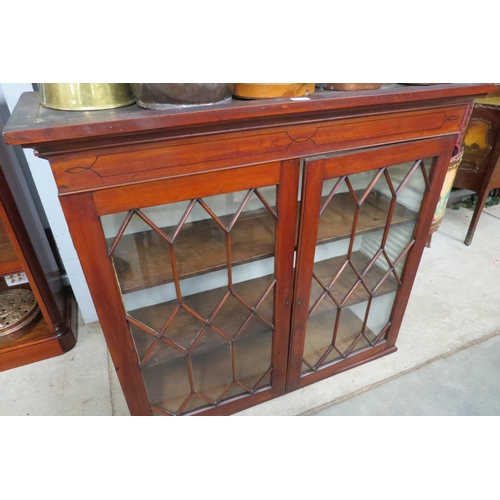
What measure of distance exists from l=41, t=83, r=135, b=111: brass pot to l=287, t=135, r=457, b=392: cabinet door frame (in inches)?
15.4

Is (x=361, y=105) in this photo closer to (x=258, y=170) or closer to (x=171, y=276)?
(x=258, y=170)

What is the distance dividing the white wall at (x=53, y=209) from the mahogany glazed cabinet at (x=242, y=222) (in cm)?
42

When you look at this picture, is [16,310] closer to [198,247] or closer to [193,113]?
[198,247]

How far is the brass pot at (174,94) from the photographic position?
0.62 meters

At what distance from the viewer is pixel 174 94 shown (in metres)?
0.63

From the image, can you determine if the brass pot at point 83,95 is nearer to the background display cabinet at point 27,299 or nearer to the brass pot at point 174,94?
the brass pot at point 174,94

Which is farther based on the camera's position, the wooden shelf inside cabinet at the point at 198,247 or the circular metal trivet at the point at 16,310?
the circular metal trivet at the point at 16,310

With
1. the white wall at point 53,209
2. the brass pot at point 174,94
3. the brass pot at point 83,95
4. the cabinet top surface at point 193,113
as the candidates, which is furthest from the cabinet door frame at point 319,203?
the white wall at point 53,209

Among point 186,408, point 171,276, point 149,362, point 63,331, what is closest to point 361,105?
point 171,276

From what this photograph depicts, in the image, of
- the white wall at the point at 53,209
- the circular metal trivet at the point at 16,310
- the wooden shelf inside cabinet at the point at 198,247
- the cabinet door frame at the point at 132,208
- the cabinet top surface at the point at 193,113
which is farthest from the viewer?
the circular metal trivet at the point at 16,310

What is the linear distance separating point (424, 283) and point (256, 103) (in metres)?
1.39

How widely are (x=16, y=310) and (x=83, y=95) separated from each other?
3.27 feet

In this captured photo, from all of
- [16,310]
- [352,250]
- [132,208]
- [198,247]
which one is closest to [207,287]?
[198,247]

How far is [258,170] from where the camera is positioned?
0.75 meters
